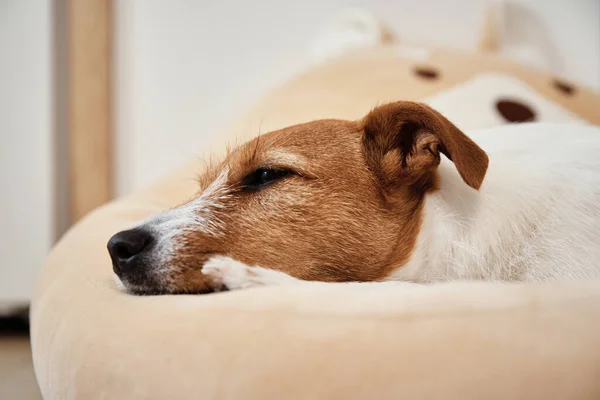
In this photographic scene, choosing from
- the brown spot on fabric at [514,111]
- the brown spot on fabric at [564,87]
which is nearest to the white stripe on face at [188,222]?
the brown spot on fabric at [514,111]

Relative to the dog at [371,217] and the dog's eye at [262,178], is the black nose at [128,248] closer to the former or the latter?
the dog at [371,217]

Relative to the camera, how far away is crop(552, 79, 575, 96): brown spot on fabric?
2.06 meters

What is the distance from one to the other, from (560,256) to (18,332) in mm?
2275

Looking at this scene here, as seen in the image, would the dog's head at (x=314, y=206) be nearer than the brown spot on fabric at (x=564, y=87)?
Yes

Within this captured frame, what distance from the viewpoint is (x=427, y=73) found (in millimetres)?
1932

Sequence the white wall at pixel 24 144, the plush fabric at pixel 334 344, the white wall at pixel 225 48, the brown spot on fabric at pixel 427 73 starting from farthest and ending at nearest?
the white wall at pixel 225 48, the white wall at pixel 24 144, the brown spot on fabric at pixel 427 73, the plush fabric at pixel 334 344

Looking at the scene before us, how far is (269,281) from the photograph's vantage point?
0.91 m

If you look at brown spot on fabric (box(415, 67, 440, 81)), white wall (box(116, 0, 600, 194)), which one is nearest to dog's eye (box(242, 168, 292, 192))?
brown spot on fabric (box(415, 67, 440, 81))

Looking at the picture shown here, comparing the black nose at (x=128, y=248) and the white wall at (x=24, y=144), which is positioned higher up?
the black nose at (x=128, y=248)

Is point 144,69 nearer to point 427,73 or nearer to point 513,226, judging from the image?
point 427,73

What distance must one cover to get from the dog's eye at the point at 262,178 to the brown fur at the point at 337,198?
0.04ft

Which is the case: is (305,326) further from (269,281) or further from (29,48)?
(29,48)

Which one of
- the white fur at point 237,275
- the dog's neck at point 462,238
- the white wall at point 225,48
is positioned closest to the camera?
the white fur at point 237,275

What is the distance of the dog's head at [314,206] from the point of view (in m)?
0.93
